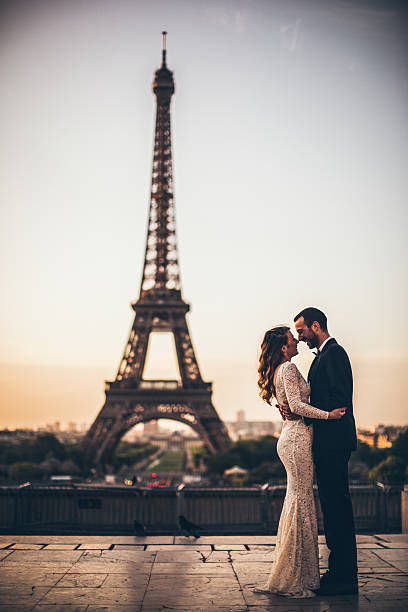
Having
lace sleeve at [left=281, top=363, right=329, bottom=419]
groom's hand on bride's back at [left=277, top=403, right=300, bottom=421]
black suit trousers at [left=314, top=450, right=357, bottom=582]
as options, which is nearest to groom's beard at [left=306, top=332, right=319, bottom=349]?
lace sleeve at [left=281, top=363, right=329, bottom=419]

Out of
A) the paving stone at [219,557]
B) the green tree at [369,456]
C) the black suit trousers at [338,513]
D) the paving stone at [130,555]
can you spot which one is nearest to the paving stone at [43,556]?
the paving stone at [130,555]

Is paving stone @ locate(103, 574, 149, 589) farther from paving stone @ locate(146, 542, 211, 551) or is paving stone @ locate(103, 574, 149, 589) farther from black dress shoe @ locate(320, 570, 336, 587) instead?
paving stone @ locate(146, 542, 211, 551)

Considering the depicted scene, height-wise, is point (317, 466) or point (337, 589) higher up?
point (317, 466)

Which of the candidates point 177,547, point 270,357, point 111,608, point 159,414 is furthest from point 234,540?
point 159,414

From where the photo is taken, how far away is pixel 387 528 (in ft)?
47.9

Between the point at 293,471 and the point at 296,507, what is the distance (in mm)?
356

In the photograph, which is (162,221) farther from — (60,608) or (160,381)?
(60,608)

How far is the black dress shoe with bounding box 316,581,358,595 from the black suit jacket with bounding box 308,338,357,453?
50.7 inches

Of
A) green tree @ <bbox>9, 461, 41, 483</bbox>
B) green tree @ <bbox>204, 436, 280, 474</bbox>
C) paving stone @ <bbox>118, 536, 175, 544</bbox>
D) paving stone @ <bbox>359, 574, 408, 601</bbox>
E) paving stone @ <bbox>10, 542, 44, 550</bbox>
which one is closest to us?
paving stone @ <bbox>359, 574, 408, 601</bbox>

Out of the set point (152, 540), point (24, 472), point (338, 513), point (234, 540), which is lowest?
point (24, 472)

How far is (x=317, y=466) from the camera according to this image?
6980 millimetres

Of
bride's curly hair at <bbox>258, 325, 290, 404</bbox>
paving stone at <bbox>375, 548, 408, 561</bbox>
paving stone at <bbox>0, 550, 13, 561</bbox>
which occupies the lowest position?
paving stone at <bbox>375, 548, 408, 561</bbox>

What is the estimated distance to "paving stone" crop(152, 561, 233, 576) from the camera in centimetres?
749

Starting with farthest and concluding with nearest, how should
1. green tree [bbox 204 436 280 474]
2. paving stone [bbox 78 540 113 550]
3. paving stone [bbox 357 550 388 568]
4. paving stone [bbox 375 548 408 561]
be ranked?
green tree [bbox 204 436 280 474]
paving stone [bbox 78 540 113 550]
paving stone [bbox 375 548 408 561]
paving stone [bbox 357 550 388 568]
